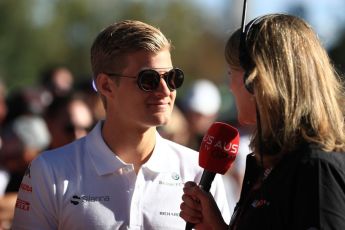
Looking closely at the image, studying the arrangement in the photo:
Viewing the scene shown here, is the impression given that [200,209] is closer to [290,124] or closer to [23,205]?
[290,124]

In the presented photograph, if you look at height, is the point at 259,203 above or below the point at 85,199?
above

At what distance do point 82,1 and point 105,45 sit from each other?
62.7 m

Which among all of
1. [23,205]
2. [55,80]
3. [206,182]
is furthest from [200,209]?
[55,80]

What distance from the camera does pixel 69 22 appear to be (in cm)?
6444

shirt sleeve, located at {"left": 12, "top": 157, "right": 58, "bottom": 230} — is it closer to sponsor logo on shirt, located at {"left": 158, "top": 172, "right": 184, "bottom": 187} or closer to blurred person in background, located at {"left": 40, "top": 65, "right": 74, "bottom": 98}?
sponsor logo on shirt, located at {"left": 158, "top": 172, "right": 184, "bottom": 187}

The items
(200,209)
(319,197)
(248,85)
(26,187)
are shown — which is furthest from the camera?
(26,187)

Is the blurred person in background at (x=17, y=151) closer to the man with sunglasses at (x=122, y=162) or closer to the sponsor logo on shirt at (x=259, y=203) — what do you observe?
the man with sunglasses at (x=122, y=162)

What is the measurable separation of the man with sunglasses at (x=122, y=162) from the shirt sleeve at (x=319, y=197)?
1.22m

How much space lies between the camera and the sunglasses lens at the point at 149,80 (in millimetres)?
5777

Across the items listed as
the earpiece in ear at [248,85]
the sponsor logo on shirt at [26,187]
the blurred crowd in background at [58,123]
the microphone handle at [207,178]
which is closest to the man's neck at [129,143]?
the sponsor logo on shirt at [26,187]

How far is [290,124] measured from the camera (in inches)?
187

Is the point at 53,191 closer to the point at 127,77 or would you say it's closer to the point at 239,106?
the point at 127,77

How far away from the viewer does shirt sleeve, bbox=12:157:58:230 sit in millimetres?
5582

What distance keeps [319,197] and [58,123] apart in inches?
161
